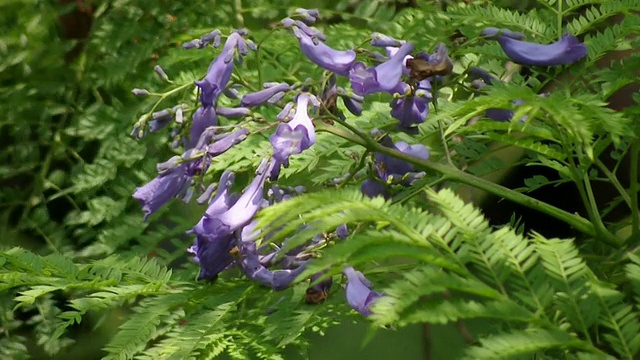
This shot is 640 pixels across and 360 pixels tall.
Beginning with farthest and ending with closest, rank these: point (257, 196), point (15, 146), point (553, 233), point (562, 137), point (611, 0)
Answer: point (15, 146) → point (553, 233) → point (611, 0) → point (257, 196) → point (562, 137)

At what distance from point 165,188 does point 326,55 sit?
0.28 meters

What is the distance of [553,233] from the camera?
1.87 metres

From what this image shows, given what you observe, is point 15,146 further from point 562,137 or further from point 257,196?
point 562,137

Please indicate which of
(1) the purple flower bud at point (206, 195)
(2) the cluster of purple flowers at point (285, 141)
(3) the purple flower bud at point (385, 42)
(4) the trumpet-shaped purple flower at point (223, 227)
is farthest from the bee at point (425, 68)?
(1) the purple flower bud at point (206, 195)

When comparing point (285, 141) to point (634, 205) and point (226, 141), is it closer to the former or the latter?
point (226, 141)

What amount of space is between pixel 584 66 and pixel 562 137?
24cm

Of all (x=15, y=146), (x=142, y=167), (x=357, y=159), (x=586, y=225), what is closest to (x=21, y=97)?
(x=15, y=146)

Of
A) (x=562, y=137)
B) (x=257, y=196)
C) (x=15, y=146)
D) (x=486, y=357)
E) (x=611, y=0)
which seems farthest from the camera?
(x=15, y=146)

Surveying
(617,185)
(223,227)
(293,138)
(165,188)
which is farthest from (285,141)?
(617,185)

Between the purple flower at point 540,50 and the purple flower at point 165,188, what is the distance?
1.46ft

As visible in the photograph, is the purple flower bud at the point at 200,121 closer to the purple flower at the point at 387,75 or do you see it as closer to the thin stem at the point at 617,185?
the purple flower at the point at 387,75

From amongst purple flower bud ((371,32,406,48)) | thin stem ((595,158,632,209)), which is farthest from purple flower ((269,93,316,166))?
thin stem ((595,158,632,209))

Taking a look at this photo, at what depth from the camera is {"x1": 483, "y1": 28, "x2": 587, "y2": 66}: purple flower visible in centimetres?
98

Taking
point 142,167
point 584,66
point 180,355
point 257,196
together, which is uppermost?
point 584,66
